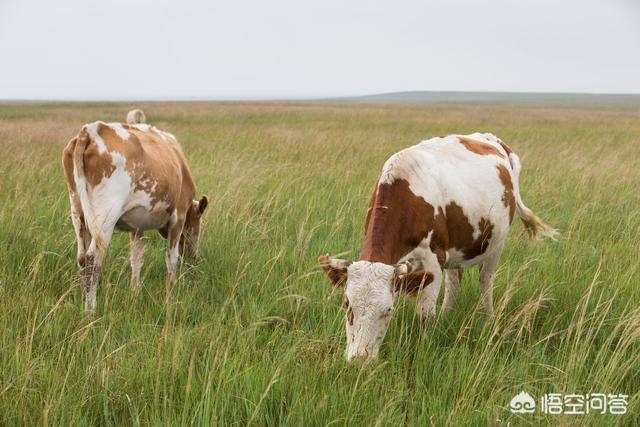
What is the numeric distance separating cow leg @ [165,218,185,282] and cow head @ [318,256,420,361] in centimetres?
246

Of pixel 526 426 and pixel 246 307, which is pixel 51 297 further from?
pixel 526 426

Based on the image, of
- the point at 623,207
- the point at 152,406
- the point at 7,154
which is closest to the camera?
the point at 152,406

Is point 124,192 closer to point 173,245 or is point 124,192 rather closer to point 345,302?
point 173,245

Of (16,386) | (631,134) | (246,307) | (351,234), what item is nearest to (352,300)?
(246,307)

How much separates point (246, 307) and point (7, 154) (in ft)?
26.5

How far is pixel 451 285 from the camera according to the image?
4555 mm

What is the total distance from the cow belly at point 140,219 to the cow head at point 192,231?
38 cm

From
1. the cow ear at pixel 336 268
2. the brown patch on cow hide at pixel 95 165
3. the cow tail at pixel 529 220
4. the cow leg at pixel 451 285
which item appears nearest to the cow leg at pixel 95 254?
the brown patch on cow hide at pixel 95 165

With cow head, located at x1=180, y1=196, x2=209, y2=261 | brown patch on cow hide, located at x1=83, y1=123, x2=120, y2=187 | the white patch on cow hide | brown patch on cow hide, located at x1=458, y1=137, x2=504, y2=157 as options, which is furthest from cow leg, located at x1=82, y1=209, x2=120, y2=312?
brown patch on cow hide, located at x1=458, y1=137, x2=504, y2=157

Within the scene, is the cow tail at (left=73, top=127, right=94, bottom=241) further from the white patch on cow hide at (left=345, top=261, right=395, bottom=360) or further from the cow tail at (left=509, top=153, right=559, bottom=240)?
the cow tail at (left=509, top=153, right=559, bottom=240)

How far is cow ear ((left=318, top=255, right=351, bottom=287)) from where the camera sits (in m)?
3.11

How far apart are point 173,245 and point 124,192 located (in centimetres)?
88

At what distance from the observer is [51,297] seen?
4.27 m

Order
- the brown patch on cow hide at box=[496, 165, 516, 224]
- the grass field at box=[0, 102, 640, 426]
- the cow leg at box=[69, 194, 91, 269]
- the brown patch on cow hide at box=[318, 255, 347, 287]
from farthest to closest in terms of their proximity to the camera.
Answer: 1. the brown patch on cow hide at box=[496, 165, 516, 224]
2. the cow leg at box=[69, 194, 91, 269]
3. the brown patch on cow hide at box=[318, 255, 347, 287]
4. the grass field at box=[0, 102, 640, 426]
